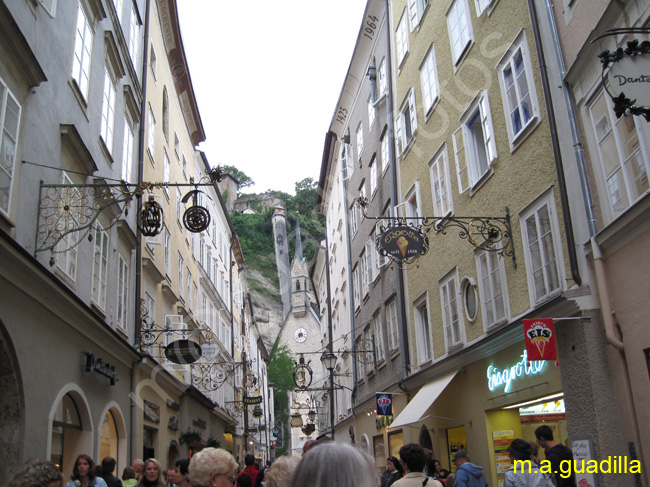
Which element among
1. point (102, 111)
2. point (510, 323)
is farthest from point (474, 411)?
point (102, 111)

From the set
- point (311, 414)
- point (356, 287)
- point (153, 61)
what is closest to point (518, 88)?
point (153, 61)

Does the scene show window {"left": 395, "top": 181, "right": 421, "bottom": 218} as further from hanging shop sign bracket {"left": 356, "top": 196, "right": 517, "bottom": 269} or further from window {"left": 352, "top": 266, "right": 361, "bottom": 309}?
window {"left": 352, "top": 266, "right": 361, "bottom": 309}

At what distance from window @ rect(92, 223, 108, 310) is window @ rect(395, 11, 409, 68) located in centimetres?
1042

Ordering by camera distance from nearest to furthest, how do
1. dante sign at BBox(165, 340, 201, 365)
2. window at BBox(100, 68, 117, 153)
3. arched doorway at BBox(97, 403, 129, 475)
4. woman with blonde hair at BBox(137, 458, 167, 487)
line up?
woman with blonde hair at BBox(137, 458, 167, 487)
arched doorway at BBox(97, 403, 129, 475)
window at BBox(100, 68, 117, 153)
dante sign at BBox(165, 340, 201, 365)

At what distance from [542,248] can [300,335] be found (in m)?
81.0

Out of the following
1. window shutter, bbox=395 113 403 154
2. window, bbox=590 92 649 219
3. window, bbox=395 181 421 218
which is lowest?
window, bbox=590 92 649 219

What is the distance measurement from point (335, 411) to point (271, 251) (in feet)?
303

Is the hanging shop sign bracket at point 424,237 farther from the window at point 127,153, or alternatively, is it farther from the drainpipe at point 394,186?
the window at point 127,153

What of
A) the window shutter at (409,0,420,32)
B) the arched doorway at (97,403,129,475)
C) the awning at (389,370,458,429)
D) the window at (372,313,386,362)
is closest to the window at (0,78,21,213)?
the arched doorway at (97,403,129,475)

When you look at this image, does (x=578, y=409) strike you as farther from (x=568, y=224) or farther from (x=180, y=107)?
(x=180, y=107)

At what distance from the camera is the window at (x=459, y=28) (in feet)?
44.7

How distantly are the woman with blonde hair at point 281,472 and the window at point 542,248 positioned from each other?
706 cm

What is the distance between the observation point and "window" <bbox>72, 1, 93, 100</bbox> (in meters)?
11.4

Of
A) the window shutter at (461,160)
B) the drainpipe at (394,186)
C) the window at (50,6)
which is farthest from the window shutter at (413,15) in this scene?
the window at (50,6)
